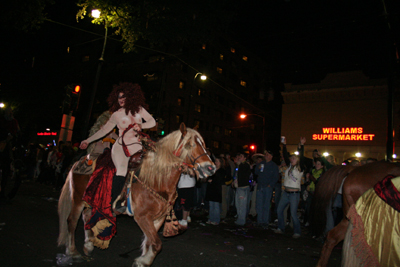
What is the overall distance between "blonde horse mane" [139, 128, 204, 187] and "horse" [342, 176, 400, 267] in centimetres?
221

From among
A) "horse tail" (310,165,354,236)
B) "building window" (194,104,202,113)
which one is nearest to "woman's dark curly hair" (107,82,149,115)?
"horse tail" (310,165,354,236)

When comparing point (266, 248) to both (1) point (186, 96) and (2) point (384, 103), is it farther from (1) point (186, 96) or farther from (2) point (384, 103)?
(1) point (186, 96)

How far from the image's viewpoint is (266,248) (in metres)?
5.76

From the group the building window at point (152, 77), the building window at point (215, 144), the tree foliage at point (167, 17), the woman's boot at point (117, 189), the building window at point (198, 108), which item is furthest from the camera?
the building window at point (215, 144)

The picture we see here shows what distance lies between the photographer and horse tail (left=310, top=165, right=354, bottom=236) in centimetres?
551

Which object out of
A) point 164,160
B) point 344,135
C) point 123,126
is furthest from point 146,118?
point 344,135

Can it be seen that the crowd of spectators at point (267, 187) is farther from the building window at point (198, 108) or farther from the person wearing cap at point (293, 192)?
the building window at point (198, 108)

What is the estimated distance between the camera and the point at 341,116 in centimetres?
2712

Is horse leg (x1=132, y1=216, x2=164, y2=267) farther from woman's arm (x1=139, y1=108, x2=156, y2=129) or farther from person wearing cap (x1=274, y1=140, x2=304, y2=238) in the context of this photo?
person wearing cap (x1=274, y1=140, x2=304, y2=238)

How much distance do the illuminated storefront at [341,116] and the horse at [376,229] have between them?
1031 inches

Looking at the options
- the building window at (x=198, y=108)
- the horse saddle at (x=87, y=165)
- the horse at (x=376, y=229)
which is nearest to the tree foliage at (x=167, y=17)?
the horse saddle at (x=87, y=165)

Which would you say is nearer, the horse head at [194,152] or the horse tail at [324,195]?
the horse head at [194,152]

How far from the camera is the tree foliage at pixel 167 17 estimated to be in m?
12.6

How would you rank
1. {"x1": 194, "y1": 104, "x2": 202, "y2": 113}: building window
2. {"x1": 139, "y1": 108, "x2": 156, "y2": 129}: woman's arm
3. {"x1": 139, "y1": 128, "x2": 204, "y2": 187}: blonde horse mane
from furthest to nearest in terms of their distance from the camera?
1. {"x1": 194, "y1": 104, "x2": 202, "y2": 113}: building window
2. {"x1": 139, "y1": 108, "x2": 156, "y2": 129}: woman's arm
3. {"x1": 139, "y1": 128, "x2": 204, "y2": 187}: blonde horse mane
